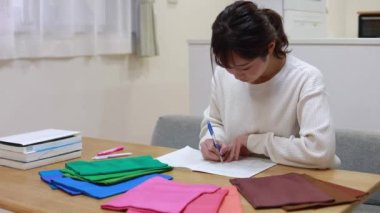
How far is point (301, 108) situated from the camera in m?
1.56

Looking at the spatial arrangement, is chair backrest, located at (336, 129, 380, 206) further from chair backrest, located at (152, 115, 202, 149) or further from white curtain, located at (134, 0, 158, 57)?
white curtain, located at (134, 0, 158, 57)

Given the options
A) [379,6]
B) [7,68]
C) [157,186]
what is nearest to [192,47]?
[7,68]

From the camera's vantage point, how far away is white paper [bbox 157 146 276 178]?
1.44 m

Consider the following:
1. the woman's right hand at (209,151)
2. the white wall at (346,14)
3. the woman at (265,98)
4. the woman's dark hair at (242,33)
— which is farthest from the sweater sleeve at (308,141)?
the white wall at (346,14)

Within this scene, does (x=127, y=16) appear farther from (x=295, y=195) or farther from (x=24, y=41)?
(x=295, y=195)

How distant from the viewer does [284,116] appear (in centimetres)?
160

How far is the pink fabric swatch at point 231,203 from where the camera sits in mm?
1101

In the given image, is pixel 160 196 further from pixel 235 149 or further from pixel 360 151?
pixel 360 151

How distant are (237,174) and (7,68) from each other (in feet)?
5.55

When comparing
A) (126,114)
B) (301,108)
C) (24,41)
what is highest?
(24,41)

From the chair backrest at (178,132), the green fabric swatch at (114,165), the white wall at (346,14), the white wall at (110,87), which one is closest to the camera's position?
the green fabric swatch at (114,165)

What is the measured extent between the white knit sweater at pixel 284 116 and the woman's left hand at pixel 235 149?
0.07 feet

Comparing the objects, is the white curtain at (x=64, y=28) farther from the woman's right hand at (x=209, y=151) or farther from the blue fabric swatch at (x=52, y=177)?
the woman's right hand at (x=209, y=151)

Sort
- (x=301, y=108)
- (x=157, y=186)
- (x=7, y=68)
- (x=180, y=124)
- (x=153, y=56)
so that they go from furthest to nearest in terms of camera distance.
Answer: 1. (x=153, y=56)
2. (x=7, y=68)
3. (x=180, y=124)
4. (x=301, y=108)
5. (x=157, y=186)
